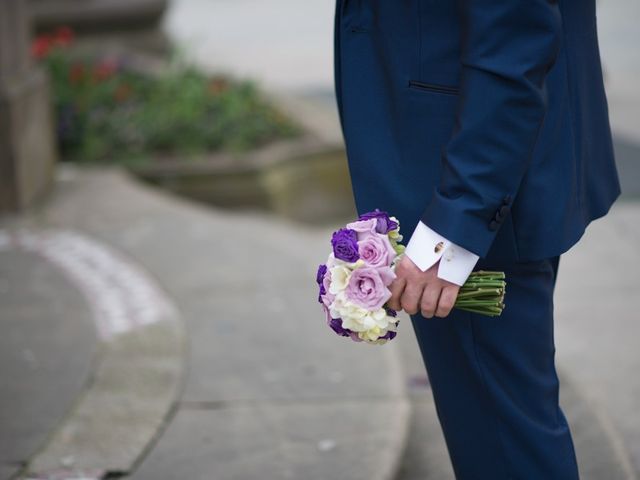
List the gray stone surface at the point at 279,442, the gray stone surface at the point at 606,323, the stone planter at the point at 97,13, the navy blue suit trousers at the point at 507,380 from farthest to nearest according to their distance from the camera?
the stone planter at the point at 97,13 → the gray stone surface at the point at 606,323 → the gray stone surface at the point at 279,442 → the navy blue suit trousers at the point at 507,380

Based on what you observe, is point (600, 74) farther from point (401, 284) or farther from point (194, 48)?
point (194, 48)

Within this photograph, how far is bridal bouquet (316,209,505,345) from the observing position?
176 cm

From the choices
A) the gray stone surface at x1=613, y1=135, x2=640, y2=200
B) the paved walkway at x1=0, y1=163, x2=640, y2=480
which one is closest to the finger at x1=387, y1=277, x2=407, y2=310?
the paved walkway at x1=0, y1=163, x2=640, y2=480

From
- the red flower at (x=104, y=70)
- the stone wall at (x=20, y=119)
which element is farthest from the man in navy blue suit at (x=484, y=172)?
the red flower at (x=104, y=70)

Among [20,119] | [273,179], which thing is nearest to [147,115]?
[273,179]

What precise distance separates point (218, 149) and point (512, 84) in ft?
17.8

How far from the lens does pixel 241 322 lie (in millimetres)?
3895

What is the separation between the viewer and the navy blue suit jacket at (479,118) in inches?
65.9

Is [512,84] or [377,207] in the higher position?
[512,84]

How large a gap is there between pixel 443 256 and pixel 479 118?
0.24m

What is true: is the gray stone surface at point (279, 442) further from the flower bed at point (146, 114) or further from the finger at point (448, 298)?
the flower bed at point (146, 114)

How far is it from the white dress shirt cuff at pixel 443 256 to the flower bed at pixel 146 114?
5014mm

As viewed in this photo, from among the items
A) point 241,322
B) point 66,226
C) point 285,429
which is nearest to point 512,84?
point 285,429

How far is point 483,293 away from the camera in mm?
1763
